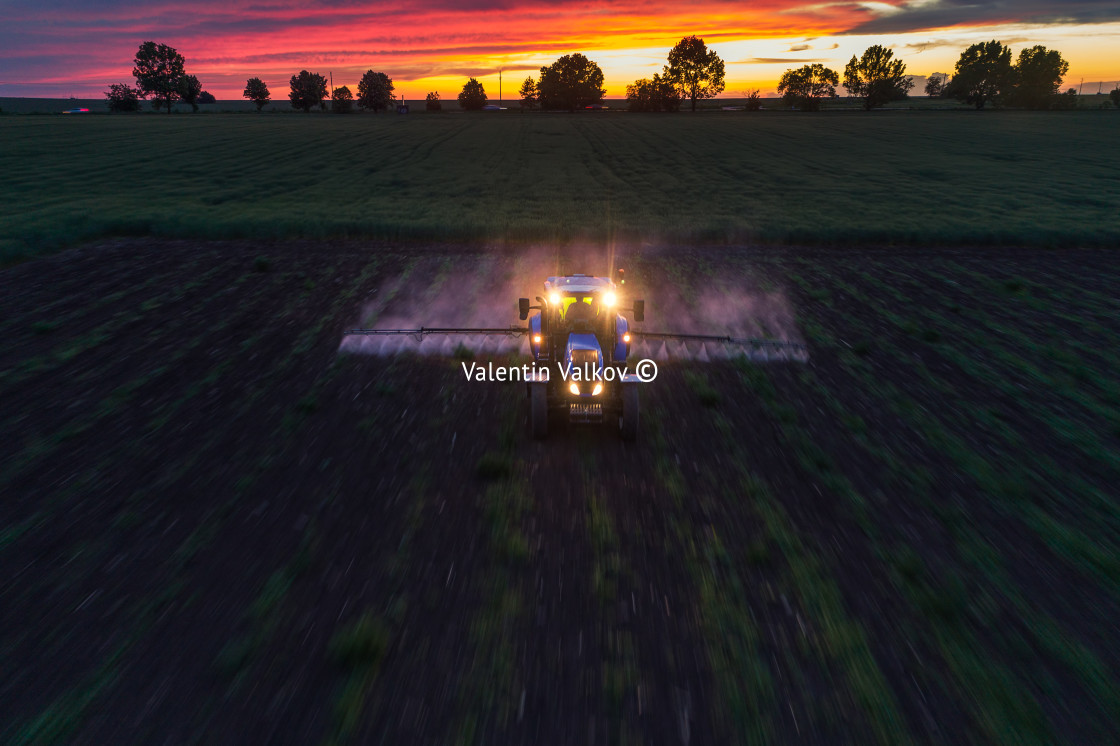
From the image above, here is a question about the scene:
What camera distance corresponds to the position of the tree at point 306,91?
131 metres

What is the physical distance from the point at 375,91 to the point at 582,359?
476ft

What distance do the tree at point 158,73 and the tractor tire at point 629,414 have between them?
16344 centimetres

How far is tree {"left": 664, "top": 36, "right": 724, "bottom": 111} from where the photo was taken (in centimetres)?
13462

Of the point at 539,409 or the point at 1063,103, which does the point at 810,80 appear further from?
the point at 539,409

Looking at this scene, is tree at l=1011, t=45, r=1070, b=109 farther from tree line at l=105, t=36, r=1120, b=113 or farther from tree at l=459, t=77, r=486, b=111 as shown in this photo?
tree at l=459, t=77, r=486, b=111

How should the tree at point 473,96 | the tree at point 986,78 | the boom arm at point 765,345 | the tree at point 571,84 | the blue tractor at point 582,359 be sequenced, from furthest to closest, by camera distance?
the tree at point 473,96 < the tree at point 571,84 < the tree at point 986,78 < the boom arm at point 765,345 < the blue tractor at point 582,359

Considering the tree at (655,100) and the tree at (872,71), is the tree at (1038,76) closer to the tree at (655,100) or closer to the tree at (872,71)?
the tree at (872,71)

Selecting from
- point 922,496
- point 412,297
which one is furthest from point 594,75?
point 922,496

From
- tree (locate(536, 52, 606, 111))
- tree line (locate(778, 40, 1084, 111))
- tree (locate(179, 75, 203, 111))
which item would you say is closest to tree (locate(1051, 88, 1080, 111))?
tree line (locate(778, 40, 1084, 111))

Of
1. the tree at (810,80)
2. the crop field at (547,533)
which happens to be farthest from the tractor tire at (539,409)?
the tree at (810,80)

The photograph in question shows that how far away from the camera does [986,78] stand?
4353 inches

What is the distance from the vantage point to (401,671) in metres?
5.19

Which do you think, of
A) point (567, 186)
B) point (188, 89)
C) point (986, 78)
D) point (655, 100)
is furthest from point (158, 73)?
point (986, 78)

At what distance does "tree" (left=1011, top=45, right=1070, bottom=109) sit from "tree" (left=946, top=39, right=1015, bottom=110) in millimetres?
2507
